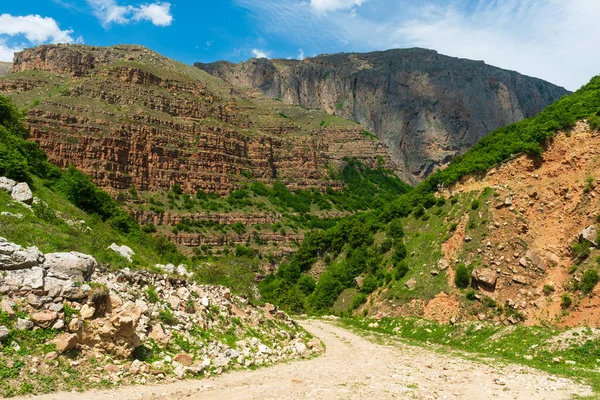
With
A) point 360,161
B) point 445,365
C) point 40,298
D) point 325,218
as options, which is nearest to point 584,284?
point 445,365

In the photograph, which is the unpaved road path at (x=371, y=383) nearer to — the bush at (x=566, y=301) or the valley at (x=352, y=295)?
the valley at (x=352, y=295)

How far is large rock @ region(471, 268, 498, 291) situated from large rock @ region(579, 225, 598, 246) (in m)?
5.81

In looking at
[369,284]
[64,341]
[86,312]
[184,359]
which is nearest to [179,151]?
[369,284]

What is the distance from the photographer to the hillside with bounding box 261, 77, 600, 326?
26.3 meters

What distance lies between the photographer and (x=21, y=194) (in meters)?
22.0

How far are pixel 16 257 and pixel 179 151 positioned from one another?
3924 inches

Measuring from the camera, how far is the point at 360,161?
179 m

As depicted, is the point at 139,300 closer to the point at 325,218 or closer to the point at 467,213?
the point at 467,213

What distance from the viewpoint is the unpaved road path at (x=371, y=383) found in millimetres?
12062

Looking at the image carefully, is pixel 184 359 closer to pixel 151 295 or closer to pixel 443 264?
pixel 151 295

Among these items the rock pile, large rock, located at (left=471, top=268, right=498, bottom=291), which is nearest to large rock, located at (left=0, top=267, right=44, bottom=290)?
the rock pile

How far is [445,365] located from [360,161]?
164 meters

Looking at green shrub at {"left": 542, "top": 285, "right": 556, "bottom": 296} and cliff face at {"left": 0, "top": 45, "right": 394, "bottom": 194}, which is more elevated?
cliff face at {"left": 0, "top": 45, "right": 394, "bottom": 194}

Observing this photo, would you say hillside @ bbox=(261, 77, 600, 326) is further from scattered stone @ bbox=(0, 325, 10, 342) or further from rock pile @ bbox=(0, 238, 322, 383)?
scattered stone @ bbox=(0, 325, 10, 342)
